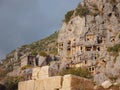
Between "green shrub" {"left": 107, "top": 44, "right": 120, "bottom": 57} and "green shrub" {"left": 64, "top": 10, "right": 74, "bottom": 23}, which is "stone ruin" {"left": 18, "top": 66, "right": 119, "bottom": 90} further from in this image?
"green shrub" {"left": 64, "top": 10, "right": 74, "bottom": 23}

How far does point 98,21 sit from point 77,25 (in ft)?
17.4

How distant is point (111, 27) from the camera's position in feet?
284

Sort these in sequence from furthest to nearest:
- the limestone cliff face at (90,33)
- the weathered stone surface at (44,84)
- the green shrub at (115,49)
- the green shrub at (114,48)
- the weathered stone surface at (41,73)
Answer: the limestone cliff face at (90,33), the green shrub at (114,48), the green shrub at (115,49), the weathered stone surface at (41,73), the weathered stone surface at (44,84)

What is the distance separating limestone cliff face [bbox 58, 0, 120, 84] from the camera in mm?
82312

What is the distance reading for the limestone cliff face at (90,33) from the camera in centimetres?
8231

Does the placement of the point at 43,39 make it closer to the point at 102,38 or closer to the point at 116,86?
the point at 102,38

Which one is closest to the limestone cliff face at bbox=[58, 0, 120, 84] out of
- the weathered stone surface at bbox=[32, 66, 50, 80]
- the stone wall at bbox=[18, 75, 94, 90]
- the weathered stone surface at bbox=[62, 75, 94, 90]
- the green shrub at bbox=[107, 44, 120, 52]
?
the green shrub at bbox=[107, 44, 120, 52]

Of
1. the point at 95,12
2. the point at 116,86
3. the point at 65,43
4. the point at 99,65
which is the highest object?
the point at 95,12

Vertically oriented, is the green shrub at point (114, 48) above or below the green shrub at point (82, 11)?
below

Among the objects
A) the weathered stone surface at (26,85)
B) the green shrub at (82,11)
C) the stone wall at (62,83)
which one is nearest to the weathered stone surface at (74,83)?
the stone wall at (62,83)

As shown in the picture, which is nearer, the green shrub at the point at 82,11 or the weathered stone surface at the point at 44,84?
the weathered stone surface at the point at 44,84

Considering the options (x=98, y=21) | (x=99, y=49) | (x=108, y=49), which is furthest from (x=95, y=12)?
(x=108, y=49)

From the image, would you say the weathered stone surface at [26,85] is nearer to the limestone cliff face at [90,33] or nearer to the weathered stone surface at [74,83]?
the weathered stone surface at [74,83]

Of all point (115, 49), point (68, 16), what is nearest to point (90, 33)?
point (68, 16)
